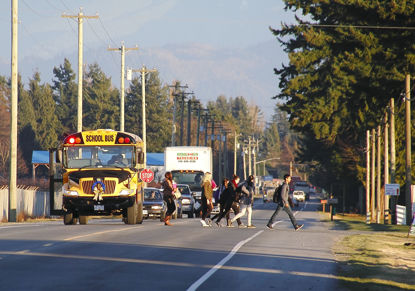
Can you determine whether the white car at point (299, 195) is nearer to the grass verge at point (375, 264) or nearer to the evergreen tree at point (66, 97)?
the evergreen tree at point (66, 97)

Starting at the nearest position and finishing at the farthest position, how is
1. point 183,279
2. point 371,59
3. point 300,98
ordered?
point 183,279, point 371,59, point 300,98

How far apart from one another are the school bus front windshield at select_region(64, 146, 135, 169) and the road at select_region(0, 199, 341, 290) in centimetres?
519

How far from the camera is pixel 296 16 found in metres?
74.8

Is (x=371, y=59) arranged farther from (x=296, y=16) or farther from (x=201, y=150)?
(x=296, y=16)

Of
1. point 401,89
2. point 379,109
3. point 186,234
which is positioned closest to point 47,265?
point 186,234

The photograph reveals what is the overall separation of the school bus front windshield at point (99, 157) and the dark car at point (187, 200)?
692 inches

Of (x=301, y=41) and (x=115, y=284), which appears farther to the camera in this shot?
(x=301, y=41)

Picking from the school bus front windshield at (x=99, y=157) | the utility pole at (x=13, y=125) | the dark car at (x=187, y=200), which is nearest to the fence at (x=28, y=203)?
the utility pole at (x=13, y=125)

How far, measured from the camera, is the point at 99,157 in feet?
99.8

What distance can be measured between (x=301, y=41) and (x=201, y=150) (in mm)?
23455

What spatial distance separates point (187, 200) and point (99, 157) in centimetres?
1899

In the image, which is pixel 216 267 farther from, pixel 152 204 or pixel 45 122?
pixel 45 122

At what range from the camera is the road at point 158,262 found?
45.0 feet

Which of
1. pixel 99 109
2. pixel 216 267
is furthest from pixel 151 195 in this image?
pixel 99 109
